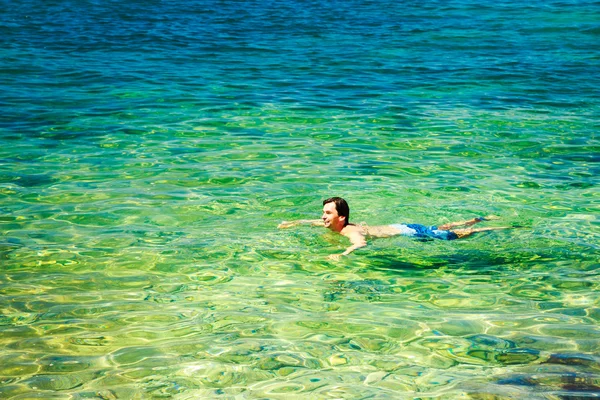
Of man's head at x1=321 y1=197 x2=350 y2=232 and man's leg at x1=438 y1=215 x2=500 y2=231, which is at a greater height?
man's head at x1=321 y1=197 x2=350 y2=232

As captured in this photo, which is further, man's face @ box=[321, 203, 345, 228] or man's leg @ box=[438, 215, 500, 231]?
man's leg @ box=[438, 215, 500, 231]

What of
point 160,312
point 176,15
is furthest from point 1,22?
point 160,312

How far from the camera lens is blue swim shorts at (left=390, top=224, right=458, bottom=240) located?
792 cm

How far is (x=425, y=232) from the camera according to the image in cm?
796

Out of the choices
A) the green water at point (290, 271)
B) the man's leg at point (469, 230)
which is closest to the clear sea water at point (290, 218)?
the green water at point (290, 271)

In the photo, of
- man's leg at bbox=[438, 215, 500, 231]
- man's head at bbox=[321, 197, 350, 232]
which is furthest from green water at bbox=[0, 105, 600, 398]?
man's leg at bbox=[438, 215, 500, 231]

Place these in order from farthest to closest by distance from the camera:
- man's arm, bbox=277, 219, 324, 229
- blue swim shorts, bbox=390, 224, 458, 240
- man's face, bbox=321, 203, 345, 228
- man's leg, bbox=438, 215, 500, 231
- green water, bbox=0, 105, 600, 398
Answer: man's leg, bbox=438, 215, 500, 231, man's arm, bbox=277, 219, 324, 229, blue swim shorts, bbox=390, 224, 458, 240, man's face, bbox=321, 203, 345, 228, green water, bbox=0, 105, 600, 398

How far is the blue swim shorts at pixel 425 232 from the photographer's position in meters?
7.92

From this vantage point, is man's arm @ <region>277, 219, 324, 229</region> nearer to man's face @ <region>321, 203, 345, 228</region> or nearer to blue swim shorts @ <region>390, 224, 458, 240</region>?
man's face @ <region>321, 203, 345, 228</region>

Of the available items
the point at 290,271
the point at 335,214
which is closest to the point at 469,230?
the point at 335,214

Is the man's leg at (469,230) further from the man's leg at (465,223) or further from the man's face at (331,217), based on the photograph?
the man's face at (331,217)

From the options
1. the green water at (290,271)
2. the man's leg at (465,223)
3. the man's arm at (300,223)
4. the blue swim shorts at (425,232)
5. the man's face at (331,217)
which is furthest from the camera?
the man's leg at (465,223)

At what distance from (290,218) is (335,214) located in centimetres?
101

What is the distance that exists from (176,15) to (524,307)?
20.9 m
